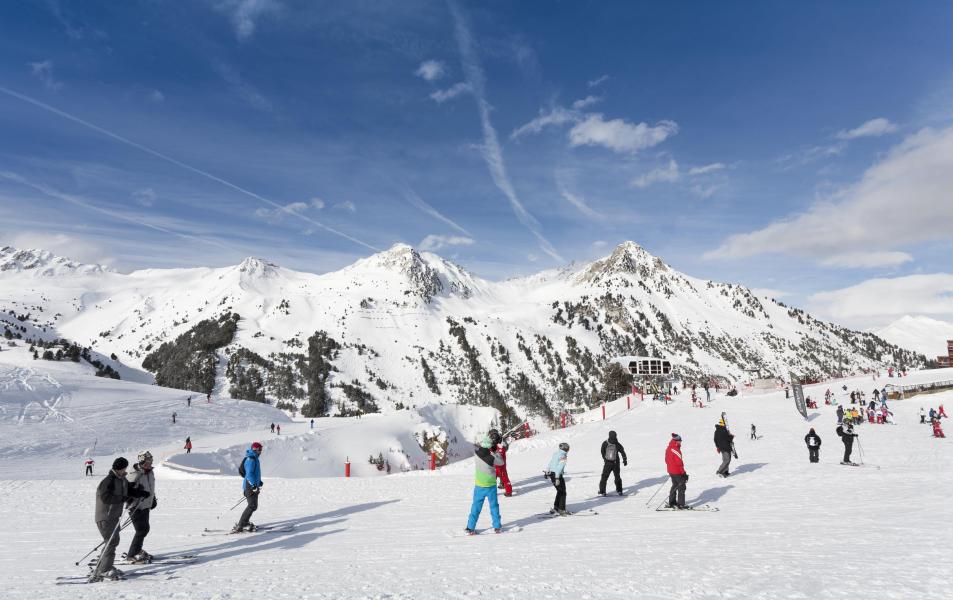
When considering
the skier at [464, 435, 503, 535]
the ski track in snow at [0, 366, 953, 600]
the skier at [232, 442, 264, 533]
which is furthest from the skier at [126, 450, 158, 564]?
the skier at [464, 435, 503, 535]

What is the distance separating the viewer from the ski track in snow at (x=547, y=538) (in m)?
6.61

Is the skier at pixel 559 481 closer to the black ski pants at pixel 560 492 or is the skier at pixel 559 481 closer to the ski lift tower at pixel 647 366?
the black ski pants at pixel 560 492

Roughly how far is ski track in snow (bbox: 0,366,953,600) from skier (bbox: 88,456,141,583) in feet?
1.42

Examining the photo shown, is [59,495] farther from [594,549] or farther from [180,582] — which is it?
[594,549]

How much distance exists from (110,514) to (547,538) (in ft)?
24.2

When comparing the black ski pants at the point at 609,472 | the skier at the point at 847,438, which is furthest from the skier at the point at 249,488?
the skier at the point at 847,438

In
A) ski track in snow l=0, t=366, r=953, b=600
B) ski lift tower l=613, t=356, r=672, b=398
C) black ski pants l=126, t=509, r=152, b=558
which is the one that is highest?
ski lift tower l=613, t=356, r=672, b=398

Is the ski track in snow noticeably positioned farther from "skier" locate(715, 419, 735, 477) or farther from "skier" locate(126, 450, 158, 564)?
"skier" locate(715, 419, 735, 477)

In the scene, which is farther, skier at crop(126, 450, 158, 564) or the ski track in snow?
skier at crop(126, 450, 158, 564)

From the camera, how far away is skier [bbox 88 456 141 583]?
296 inches

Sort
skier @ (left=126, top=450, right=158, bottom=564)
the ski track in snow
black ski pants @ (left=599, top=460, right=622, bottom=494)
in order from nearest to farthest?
the ski track in snow → skier @ (left=126, top=450, right=158, bottom=564) → black ski pants @ (left=599, top=460, right=622, bottom=494)

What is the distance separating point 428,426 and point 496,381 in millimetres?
99036

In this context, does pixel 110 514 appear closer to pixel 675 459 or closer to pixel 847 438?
pixel 675 459

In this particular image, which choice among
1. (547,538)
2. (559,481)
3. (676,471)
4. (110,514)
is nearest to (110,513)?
(110,514)
